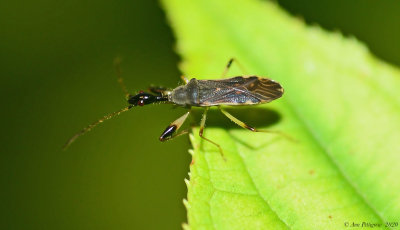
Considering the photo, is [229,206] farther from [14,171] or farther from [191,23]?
[14,171]

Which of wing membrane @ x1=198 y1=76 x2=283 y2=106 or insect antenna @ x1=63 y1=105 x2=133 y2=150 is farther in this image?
wing membrane @ x1=198 y1=76 x2=283 y2=106

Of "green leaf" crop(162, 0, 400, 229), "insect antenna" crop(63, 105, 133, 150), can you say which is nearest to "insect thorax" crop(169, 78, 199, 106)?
"green leaf" crop(162, 0, 400, 229)

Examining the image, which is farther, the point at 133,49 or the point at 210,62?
the point at 133,49

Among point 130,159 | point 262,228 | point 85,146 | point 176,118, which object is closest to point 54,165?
point 85,146

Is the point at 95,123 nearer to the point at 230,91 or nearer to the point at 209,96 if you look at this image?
the point at 209,96

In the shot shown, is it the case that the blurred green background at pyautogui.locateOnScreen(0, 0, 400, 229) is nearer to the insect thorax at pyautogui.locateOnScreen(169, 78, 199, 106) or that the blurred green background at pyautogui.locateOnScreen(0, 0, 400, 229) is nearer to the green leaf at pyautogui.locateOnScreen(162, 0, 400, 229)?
the insect thorax at pyautogui.locateOnScreen(169, 78, 199, 106)

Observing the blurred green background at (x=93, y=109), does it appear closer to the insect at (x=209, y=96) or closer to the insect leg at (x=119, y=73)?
the insect leg at (x=119, y=73)
